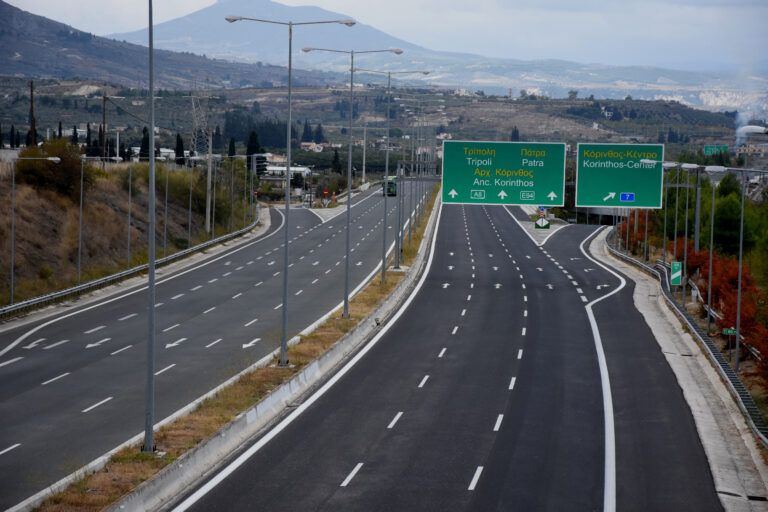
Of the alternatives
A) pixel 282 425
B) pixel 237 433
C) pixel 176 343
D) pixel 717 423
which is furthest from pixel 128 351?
pixel 717 423

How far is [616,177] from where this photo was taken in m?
53.8

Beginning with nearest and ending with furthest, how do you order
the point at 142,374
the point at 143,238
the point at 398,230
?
the point at 142,374
the point at 398,230
the point at 143,238

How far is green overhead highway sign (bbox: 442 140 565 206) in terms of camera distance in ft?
174

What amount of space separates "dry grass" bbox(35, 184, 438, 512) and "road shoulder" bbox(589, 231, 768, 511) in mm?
11803

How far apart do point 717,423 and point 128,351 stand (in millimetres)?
21662

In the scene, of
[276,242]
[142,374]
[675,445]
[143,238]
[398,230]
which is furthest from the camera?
[276,242]

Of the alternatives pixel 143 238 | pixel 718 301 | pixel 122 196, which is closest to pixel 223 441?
pixel 718 301

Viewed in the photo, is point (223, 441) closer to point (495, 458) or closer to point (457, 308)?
point (495, 458)

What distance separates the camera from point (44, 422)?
2552 cm

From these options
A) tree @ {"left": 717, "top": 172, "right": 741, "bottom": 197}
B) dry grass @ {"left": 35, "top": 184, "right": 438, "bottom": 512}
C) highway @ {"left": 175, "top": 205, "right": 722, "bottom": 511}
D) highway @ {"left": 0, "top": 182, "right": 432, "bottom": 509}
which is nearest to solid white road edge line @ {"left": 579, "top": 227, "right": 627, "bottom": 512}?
highway @ {"left": 175, "top": 205, "right": 722, "bottom": 511}

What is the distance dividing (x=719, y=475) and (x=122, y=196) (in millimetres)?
69206

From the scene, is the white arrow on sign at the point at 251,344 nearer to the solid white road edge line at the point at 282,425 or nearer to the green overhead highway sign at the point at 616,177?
the solid white road edge line at the point at 282,425

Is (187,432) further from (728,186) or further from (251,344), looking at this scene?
(728,186)

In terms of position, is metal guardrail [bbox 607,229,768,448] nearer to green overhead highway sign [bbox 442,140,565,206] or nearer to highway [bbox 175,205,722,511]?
highway [bbox 175,205,722,511]
